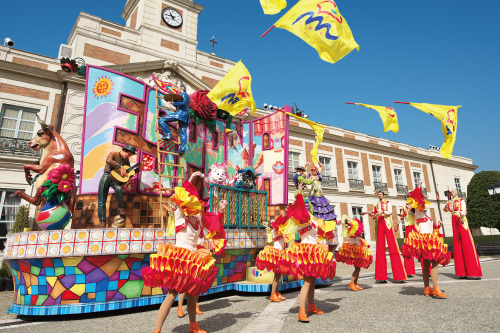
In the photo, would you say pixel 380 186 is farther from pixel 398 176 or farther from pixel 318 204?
pixel 318 204

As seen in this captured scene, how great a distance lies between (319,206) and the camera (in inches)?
307

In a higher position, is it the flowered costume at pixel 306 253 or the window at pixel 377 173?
the window at pixel 377 173

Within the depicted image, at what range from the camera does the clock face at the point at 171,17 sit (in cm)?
1594

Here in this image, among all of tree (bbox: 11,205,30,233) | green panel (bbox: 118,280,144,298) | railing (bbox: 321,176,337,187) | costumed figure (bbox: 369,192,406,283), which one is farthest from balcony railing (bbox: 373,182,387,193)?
tree (bbox: 11,205,30,233)

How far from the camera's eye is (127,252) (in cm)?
545

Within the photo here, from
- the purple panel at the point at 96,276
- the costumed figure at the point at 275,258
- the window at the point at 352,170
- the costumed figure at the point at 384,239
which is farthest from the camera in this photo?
the window at the point at 352,170

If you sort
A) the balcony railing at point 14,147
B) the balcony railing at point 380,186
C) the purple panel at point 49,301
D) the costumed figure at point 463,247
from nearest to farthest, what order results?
the purple panel at point 49,301 < the costumed figure at point 463,247 < the balcony railing at point 14,147 < the balcony railing at point 380,186

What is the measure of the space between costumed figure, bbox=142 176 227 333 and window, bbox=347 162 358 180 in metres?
20.0

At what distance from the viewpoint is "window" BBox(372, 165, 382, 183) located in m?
23.9

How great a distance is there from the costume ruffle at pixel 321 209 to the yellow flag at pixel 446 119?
113 inches

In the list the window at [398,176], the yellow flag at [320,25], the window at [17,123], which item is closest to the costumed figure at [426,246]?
the yellow flag at [320,25]

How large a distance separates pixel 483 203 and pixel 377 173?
7.53 m

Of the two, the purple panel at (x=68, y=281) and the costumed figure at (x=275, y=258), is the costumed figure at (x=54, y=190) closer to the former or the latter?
the purple panel at (x=68, y=281)

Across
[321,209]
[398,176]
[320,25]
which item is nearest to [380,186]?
[398,176]
